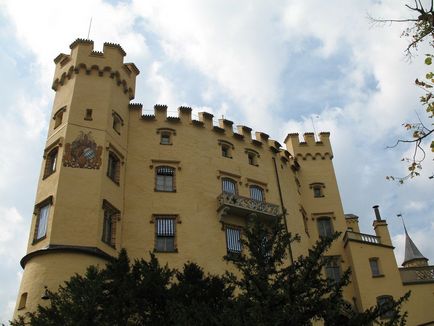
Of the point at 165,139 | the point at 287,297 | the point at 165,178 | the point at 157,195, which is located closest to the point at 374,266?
the point at 165,178

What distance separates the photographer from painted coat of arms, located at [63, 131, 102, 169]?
27062mm

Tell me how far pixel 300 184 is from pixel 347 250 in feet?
21.9

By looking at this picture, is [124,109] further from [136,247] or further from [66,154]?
[136,247]

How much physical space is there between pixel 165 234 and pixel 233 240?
4.49 meters

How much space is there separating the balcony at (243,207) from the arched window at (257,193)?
5.32 feet

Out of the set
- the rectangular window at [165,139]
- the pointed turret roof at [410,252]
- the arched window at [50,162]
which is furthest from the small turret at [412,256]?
the arched window at [50,162]

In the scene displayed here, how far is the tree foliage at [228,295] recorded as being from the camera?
616 inches

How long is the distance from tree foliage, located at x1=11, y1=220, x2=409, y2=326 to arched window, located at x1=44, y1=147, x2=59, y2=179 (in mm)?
9859

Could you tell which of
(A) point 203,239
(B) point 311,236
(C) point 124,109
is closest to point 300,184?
(B) point 311,236

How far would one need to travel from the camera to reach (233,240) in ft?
100

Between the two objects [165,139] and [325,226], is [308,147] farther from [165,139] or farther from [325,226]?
[165,139]

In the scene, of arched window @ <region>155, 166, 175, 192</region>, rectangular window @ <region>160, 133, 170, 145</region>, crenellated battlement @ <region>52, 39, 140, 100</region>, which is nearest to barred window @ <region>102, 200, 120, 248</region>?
arched window @ <region>155, 166, 175, 192</region>

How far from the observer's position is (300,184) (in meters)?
39.6

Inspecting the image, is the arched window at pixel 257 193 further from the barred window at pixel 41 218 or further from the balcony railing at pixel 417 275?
the barred window at pixel 41 218
